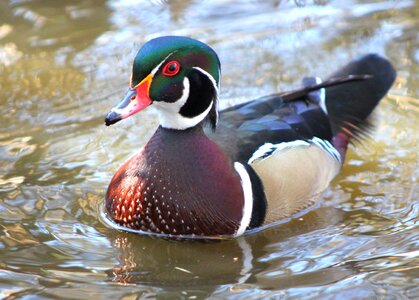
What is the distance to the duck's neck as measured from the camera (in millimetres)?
4824

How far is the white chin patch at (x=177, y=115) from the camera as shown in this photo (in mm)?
4809

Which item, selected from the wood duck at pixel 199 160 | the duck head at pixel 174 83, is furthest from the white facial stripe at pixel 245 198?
the duck head at pixel 174 83

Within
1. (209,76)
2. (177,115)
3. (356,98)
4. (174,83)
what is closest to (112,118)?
(174,83)

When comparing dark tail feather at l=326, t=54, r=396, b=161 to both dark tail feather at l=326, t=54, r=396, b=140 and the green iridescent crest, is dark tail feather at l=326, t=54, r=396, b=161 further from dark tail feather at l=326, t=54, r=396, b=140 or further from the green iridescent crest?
the green iridescent crest

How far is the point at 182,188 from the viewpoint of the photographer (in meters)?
4.82

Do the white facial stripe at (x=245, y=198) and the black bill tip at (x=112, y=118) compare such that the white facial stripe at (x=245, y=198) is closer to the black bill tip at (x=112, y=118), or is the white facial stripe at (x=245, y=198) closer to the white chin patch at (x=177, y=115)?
the white chin patch at (x=177, y=115)

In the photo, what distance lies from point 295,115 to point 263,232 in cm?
89

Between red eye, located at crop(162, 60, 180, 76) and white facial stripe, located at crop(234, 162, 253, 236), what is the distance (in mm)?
667

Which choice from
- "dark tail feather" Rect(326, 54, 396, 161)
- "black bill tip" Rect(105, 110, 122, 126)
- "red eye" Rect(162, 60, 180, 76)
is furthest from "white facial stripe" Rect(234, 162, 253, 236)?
"dark tail feather" Rect(326, 54, 396, 161)

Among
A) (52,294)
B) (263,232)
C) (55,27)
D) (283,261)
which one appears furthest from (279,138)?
(55,27)

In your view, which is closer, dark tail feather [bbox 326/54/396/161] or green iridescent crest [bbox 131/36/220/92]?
green iridescent crest [bbox 131/36/220/92]

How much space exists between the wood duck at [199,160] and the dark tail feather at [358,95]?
673 mm

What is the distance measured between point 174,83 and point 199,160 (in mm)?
465

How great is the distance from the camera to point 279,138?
17.4 ft
